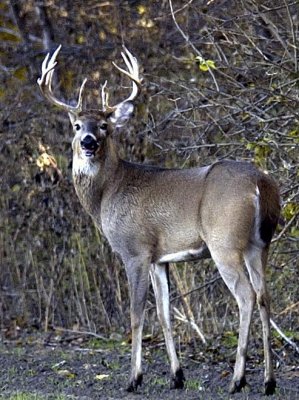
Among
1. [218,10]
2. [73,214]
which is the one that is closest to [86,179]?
[218,10]

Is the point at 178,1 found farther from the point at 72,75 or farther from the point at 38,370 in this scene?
the point at 38,370

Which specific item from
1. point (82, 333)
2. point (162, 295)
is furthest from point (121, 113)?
point (82, 333)

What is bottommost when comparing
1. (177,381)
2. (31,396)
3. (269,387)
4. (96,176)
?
(177,381)

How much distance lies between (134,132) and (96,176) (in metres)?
4.42

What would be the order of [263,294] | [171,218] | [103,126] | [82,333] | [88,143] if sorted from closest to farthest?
1. [263,294]
2. [171,218]
3. [88,143]
4. [103,126]
5. [82,333]

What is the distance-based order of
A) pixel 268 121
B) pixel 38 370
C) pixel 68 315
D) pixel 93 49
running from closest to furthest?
pixel 268 121 → pixel 38 370 → pixel 68 315 → pixel 93 49

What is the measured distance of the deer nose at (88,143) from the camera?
10.0m

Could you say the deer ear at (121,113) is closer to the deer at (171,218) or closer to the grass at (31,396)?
the deer at (171,218)

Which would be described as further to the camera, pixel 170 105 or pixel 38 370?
pixel 170 105

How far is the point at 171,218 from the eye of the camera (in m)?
9.62

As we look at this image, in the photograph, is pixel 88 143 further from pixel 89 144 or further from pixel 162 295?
pixel 162 295

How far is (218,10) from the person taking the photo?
13023 millimetres

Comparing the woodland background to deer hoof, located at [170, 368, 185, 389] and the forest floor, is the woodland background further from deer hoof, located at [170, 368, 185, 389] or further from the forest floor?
deer hoof, located at [170, 368, 185, 389]

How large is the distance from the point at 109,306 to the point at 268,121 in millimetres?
4343
